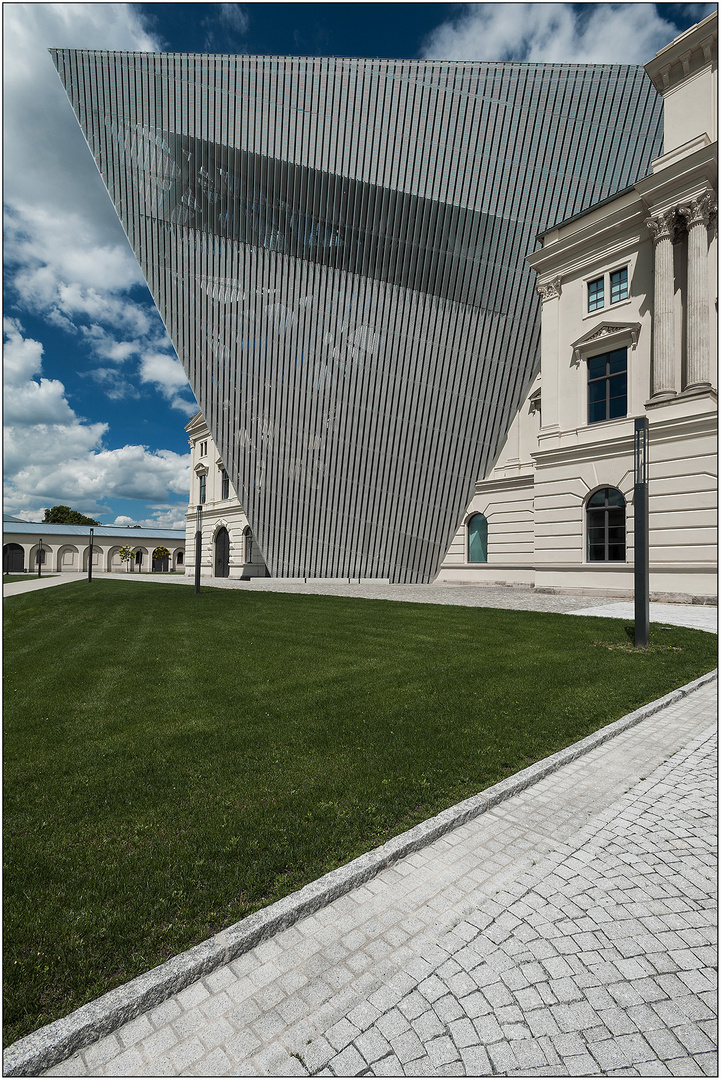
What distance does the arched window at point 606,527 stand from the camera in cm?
1941

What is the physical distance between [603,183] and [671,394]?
14709 millimetres

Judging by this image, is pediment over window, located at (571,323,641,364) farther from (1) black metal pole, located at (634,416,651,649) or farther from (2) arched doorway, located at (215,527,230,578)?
(2) arched doorway, located at (215,527,230,578)

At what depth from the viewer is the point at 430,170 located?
1040 inches

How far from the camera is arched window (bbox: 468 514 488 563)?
93.1 ft

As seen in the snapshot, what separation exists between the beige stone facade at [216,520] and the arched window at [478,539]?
16.5 m

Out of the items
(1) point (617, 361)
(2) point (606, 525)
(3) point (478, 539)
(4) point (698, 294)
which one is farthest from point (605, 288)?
(3) point (478, 539)

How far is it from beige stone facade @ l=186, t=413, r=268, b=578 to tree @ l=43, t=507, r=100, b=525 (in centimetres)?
5660

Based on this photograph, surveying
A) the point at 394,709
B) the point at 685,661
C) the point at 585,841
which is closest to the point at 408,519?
the point at 685,661

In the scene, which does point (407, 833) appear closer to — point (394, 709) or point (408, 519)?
point (394, 709)

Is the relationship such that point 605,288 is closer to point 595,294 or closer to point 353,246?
Answer: point 595,294

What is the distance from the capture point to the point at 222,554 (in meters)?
43.5

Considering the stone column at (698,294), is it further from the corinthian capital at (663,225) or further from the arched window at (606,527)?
the arched window at (606,527)

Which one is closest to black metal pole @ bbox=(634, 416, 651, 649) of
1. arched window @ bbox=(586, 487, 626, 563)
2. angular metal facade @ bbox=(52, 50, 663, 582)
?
arched window @ bbox=(586, 487, 626, 563)

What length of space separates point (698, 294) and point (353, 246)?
60.3ft
